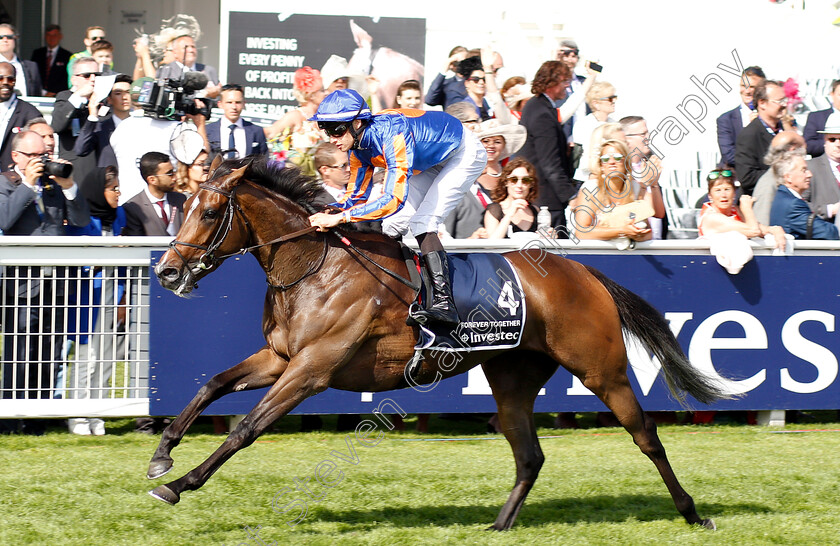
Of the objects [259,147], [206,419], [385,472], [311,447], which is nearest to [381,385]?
[385,472]

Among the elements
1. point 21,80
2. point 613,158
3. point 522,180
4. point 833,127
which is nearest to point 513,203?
point 522,180

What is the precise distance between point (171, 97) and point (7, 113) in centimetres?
123

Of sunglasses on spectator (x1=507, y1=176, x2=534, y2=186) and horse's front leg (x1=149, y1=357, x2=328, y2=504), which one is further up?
sunglasses on spectator (x1=507, y1=176, x2=534, y2=186)

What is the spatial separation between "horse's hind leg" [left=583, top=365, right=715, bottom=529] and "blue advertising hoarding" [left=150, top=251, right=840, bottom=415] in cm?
181

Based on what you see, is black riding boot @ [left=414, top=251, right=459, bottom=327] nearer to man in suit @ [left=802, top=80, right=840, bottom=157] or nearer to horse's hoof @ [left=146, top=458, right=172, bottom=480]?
horse's hoof @ [left=146, top=458, right=172, bottom=480]

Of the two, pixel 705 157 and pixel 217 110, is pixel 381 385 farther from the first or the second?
pixel 705 157

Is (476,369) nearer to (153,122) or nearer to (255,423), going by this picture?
(255,423)

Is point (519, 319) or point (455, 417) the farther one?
point (455, 417)

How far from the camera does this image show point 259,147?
8.22 m

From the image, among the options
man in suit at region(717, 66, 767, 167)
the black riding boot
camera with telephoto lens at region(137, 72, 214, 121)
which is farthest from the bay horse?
man in suit at region(717, 66, 767, 167)

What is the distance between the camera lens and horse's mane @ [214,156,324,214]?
495 centimetres

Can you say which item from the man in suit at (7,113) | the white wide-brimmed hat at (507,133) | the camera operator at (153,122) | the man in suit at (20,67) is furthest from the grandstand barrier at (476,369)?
the man in suit at (20,67)

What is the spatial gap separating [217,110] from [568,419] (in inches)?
183

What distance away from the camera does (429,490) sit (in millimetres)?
5715
